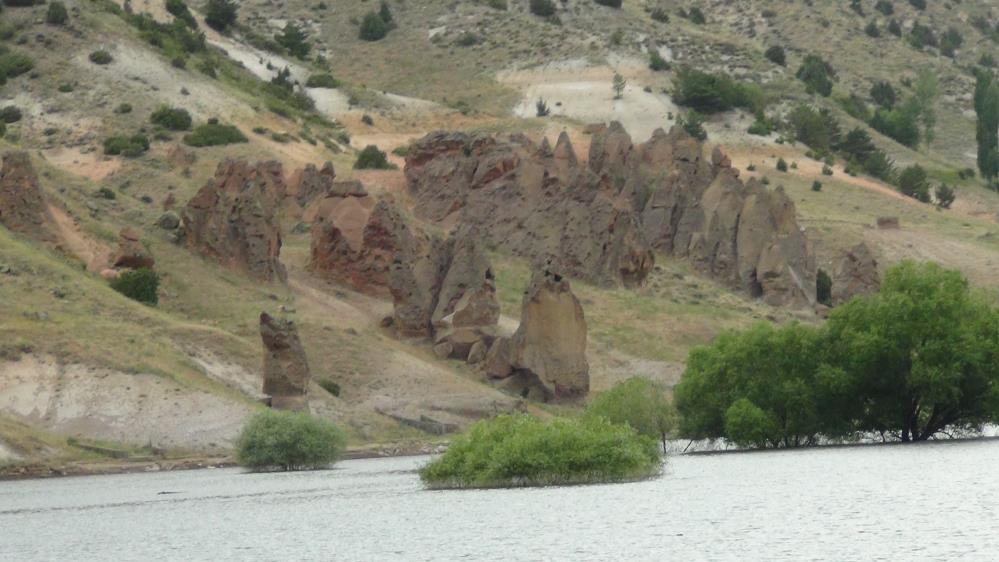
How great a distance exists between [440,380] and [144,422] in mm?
20499

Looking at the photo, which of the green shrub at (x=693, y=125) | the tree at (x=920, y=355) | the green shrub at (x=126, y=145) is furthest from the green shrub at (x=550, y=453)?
the green shrub at (x=693, y=125)

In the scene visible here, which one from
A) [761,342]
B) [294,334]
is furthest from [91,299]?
[761,342]

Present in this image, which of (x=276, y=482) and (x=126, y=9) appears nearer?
(x=276, y=482)

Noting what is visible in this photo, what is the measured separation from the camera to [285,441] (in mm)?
92375

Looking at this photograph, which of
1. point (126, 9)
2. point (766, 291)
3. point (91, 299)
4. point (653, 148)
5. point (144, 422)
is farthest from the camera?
point (126, 9)

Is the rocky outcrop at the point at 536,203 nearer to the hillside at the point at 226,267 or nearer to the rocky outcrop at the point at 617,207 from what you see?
the rocky outcrop at the point at 617,207

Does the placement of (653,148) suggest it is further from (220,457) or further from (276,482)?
(276,482)

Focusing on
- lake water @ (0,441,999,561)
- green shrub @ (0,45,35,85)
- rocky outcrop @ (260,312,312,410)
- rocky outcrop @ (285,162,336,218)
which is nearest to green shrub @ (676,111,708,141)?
rocky outcrop @ (285,162,336,218)

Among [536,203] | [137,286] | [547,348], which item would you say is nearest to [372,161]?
[536,203]

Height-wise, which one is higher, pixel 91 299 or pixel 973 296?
pixel 973 296

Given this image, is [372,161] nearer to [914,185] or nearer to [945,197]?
[914,185]

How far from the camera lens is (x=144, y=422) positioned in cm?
9850

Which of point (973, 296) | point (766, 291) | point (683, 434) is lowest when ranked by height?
point (766, 291)

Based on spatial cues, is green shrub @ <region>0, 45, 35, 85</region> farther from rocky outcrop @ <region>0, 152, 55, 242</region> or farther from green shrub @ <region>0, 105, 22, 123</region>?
rocky outcrop @ <region>0, 152, 55, 242</region>
